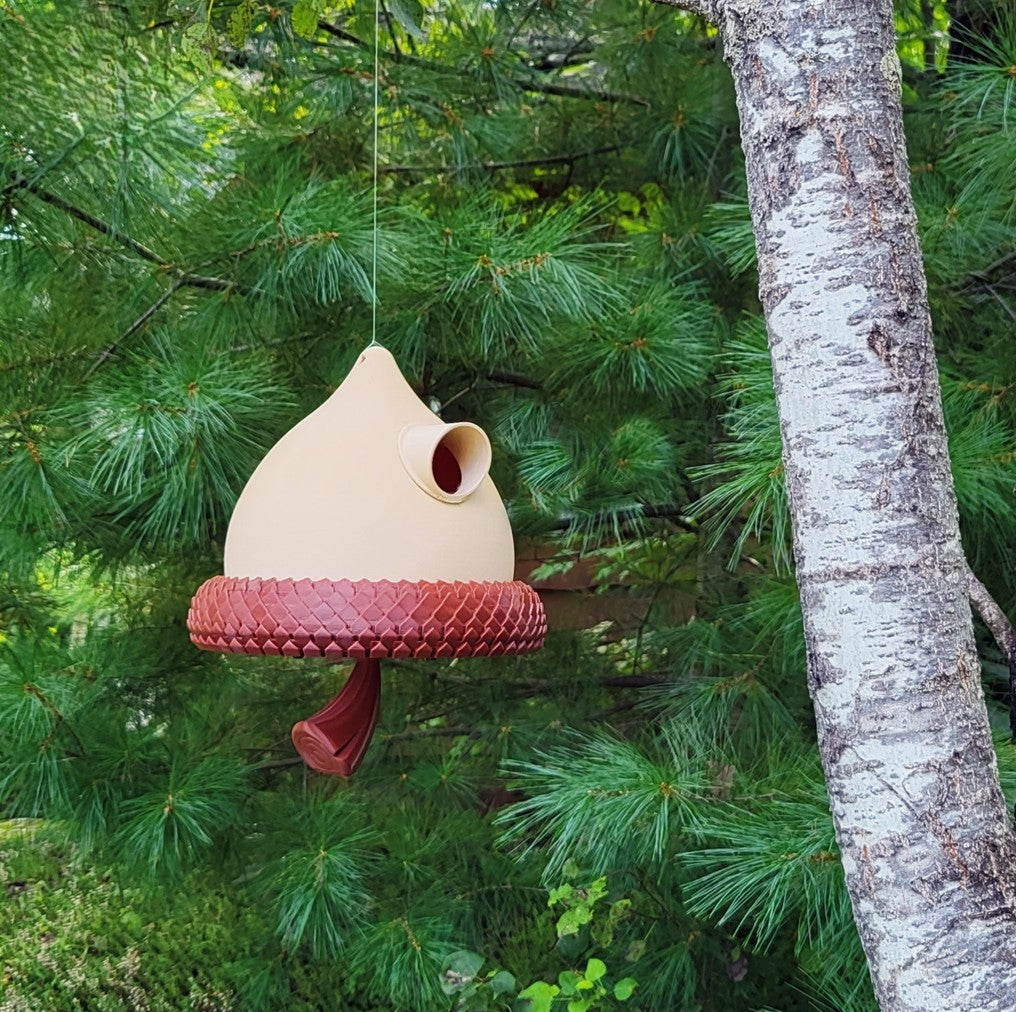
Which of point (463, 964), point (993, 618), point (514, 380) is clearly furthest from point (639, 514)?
point (993, 618)

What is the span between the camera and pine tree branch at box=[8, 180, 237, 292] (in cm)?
113

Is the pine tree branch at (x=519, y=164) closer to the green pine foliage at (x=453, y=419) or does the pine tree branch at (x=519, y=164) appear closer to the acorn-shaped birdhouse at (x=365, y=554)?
the green pine foliage at (x=453, y=419)

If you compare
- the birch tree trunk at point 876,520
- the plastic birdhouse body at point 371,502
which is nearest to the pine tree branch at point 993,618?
the birch tree trunk at point 876,520

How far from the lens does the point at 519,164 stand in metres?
1.61

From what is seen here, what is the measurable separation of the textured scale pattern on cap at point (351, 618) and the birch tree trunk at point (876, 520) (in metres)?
0.23

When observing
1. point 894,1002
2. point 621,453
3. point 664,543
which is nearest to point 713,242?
point 621,453

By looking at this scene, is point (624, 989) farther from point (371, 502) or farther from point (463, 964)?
point (371, 502)

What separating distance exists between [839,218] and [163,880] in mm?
1187

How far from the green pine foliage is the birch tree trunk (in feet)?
0.78

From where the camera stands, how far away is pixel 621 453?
125 cm

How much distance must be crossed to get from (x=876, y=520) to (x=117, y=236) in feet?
2.91

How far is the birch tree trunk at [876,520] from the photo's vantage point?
66 centimetres

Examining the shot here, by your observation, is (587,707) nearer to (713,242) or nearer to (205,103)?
(713,242)

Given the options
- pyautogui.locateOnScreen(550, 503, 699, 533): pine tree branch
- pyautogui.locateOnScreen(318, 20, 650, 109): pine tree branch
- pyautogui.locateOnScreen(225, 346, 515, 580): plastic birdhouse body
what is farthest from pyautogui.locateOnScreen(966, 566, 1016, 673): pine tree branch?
pyautogui.locateOnScreen(318, 20, 650, 109): pine tree branch
